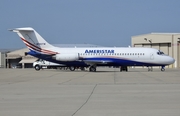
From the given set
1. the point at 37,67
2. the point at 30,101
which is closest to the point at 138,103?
the point at 30,101

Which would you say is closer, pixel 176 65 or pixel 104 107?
pixel 104 107

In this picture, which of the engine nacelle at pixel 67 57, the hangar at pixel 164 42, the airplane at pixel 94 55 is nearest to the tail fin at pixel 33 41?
the airplane at pixel 94 55

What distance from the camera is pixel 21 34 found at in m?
50.8

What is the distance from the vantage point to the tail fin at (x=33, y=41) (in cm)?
5053

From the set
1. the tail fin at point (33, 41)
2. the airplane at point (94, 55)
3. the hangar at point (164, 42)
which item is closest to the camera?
the airplane at point (94, 55)

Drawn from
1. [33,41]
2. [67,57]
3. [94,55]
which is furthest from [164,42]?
[33,41]

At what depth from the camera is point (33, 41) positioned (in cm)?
5062

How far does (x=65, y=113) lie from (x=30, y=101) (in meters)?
3.60

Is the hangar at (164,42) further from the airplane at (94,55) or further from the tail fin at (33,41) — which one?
the tail fin at (33,41)

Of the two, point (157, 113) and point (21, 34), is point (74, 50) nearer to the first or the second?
point (21, 34)

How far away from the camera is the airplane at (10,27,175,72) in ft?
162

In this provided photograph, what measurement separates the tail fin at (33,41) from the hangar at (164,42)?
103ft

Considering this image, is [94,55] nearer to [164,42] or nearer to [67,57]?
[67,57]

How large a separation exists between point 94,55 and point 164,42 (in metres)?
30.5
